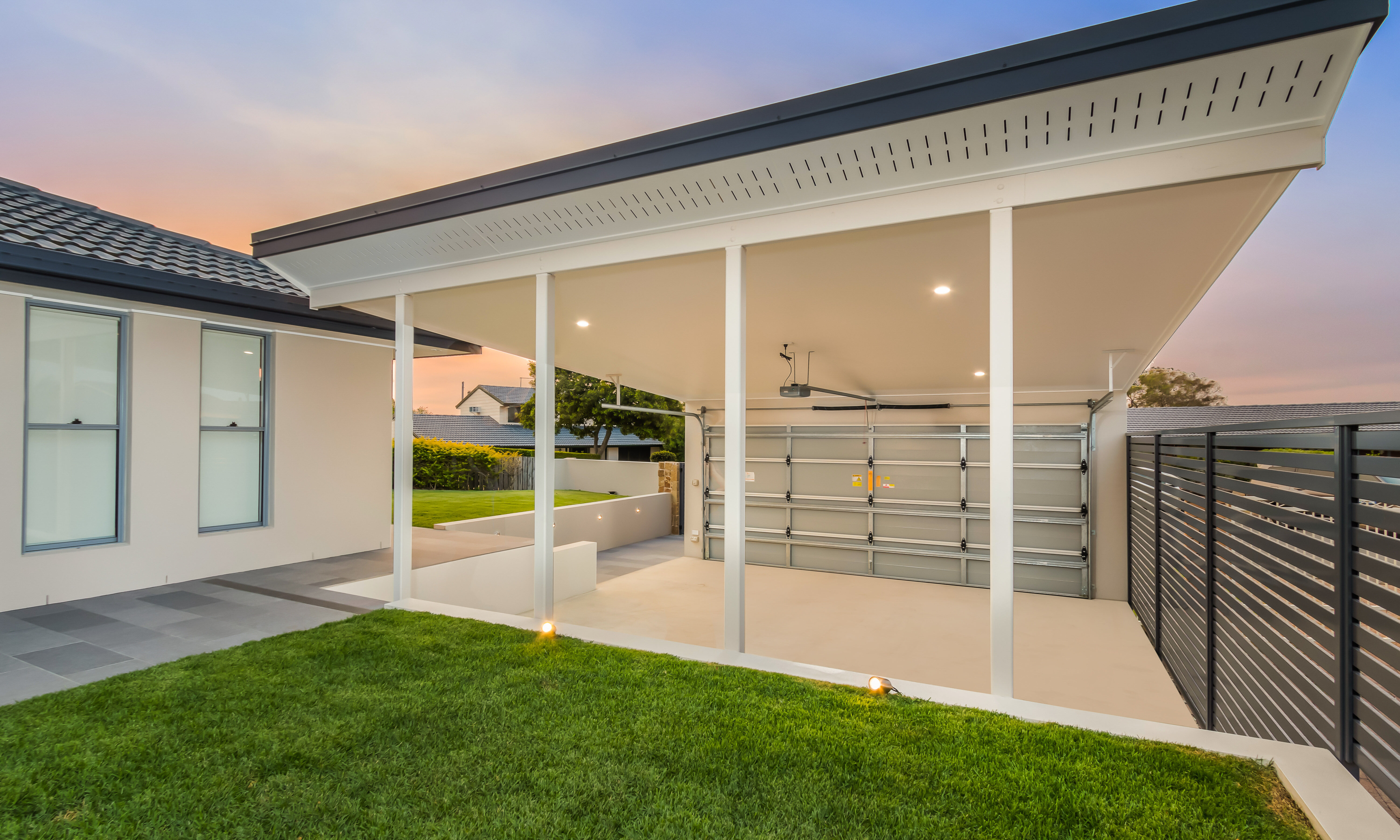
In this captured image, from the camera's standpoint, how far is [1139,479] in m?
6.45

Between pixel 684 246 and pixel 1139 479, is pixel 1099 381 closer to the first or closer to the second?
pixel 1139 479

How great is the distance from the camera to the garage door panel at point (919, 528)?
883cm

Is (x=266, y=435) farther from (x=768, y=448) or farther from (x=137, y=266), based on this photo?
(x=768, y=448)

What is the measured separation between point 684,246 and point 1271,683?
3.34 meters

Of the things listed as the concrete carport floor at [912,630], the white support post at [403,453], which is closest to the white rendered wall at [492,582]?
the concrete carport floor at [912,630]

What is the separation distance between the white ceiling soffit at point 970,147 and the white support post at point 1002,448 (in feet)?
1.10

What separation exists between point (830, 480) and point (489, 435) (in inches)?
845

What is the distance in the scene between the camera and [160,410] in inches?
197

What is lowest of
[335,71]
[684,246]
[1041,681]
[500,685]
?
[1041,681]

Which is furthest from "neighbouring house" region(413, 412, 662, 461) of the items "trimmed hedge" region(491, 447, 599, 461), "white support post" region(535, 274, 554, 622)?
"white support post" region(535, 274, 554, 622)

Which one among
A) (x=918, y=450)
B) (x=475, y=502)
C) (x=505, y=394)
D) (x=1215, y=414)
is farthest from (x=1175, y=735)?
(x=505, y=394)

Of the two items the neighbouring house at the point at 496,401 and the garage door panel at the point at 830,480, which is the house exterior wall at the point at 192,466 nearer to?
the garage door panel at the point at 830,480

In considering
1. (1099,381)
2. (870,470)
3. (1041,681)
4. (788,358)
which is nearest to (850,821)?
(1041,681)

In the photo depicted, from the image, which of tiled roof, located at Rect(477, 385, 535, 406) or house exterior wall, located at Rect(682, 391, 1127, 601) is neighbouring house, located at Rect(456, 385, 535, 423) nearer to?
tiled roof, located at Rect(477, 385, 535, 406)
